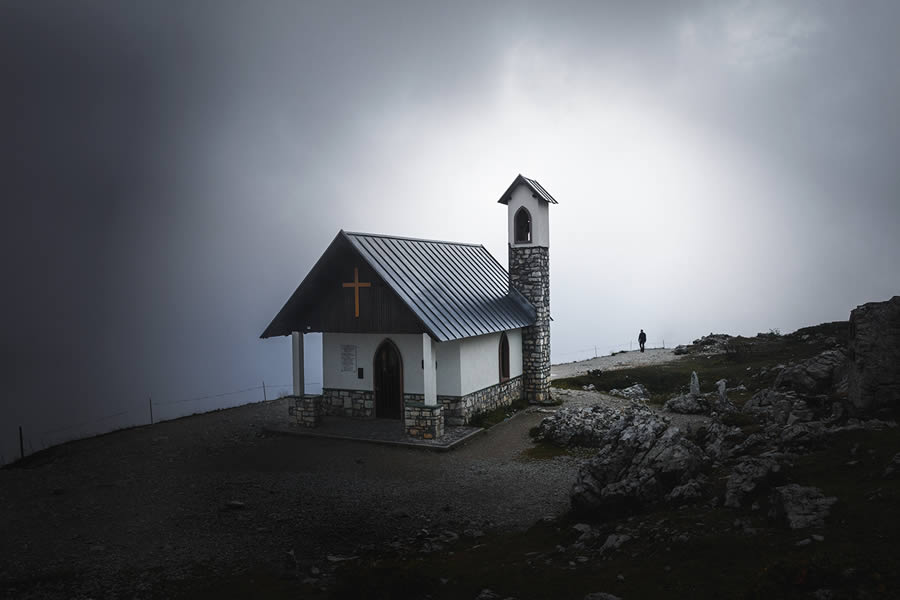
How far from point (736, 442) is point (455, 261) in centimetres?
1398

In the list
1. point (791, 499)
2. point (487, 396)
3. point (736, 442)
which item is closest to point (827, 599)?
point (791, 499)

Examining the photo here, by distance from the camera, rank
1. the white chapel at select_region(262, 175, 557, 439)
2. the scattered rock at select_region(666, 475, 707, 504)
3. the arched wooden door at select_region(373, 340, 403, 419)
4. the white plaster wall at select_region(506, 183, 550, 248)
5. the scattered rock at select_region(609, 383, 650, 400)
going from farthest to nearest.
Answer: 1. the scattered rock at select_region(609, 383, 650, 400)
2. the white plaster wall at select_region(506, 183, 550, 248)
3. the arched wooden door at select_region(373, 340, 403, 419)
4. the white chapel at select_region(262, 175, 557, 439)
5. the scattered rock at select_region(666, 475, 707, 504)

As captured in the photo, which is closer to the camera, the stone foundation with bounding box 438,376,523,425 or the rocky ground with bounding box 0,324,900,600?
the rocky ground with bounding box 0,324,900,600

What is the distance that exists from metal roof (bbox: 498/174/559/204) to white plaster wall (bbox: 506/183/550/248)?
156 millimetres

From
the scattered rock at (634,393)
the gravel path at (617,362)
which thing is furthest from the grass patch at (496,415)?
the gravel path at (617,362)

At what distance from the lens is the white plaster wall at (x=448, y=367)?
21.0 meters

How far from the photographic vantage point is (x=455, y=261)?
83.5 ft

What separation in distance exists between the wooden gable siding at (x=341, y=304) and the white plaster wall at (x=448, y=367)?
6.09 feet

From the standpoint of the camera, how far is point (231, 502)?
13.8 m

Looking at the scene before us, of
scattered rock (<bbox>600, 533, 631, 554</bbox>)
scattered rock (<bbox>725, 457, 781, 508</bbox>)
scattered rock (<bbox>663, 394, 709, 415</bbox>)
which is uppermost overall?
scattered rock (<bbox>725, 457, 781, 508</bbox>)

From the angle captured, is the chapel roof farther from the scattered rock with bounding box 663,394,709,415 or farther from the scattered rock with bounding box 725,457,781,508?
the scattered rock with bounding box 725,457,781,508

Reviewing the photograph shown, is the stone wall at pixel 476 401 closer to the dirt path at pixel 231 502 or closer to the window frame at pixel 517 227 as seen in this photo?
the dirt path at pixel 231 502

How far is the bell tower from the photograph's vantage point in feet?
83.9

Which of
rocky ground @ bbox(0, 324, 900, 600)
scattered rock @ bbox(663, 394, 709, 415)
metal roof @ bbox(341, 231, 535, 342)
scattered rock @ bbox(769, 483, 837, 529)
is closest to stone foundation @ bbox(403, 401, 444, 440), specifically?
rocky ground @ bbox(0, 324, 900, 600)
